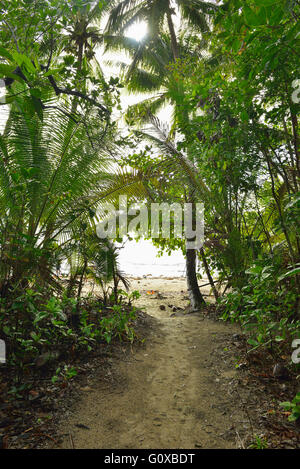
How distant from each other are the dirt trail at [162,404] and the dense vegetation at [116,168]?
22.1 inches

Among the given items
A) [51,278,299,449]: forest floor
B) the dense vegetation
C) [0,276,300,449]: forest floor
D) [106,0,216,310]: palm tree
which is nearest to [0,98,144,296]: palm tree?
the dense vegetation

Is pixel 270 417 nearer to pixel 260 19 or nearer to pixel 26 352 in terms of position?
pixel 26 352

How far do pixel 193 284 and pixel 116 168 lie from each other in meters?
3.62

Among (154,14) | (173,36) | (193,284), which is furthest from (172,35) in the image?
(193,284)

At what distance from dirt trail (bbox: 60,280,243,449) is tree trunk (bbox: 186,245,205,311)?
2349 millimetres

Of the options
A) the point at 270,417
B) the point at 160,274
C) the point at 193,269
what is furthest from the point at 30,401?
the point at 160,274

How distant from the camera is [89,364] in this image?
3.35 meters

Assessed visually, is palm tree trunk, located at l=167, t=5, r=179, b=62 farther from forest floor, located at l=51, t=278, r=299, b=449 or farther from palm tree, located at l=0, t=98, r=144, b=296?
forest floor, located at l=51, t=278, r=299, b=449

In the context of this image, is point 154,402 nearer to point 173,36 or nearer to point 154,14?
point 173,36

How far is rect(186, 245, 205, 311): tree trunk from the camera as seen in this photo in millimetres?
6895

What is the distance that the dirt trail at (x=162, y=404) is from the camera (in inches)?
89.2

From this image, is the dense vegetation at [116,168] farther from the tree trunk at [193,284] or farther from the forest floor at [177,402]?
the forest floor at [177,402]

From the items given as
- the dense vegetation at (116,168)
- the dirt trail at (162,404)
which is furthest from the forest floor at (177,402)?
the dense vegetation at (116,168)

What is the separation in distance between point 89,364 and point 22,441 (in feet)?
4.18
